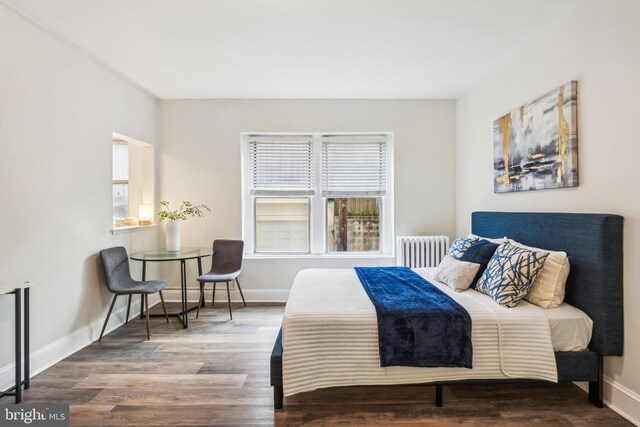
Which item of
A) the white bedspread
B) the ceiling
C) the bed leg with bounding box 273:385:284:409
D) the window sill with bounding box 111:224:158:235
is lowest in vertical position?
the bed leg with bounding box 273:385:284:409

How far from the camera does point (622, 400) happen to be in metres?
1.97

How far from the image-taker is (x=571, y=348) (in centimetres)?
204

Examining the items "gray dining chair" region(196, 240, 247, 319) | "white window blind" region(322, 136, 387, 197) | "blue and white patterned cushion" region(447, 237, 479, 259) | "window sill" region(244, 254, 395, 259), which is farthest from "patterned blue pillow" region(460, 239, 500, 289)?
"gray dining chair" region(196, 240, 247, 319)

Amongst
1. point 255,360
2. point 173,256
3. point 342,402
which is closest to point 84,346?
point 173,256

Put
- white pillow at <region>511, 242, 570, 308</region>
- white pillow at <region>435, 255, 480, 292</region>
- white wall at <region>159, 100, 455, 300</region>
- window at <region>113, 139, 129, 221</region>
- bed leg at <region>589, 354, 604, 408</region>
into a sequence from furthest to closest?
white wall at <region>159, 100, 455, 300</region>
window at <region>113, 139, 129, 221</region>
white pillow at <region>435, 255, 480, 292</region>
white pillow at <region>511, 242, 570, 308</region>
bed leg at <region>589, 354, 604, 408</region>

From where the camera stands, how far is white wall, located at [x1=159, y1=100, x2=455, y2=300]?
4.28 m

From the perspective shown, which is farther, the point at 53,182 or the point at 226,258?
the point at 226,258

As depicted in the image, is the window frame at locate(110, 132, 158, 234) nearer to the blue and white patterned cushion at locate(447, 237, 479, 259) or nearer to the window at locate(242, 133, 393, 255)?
the window at locate(242, 133, 393, 255)

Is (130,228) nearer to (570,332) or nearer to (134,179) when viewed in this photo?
(134,179)

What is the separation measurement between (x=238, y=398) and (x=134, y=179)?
3216mm

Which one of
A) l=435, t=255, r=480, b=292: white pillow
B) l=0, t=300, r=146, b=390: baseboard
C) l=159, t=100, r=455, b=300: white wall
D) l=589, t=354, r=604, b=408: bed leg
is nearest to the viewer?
l=589, t=354, r=604, b=408: bed leg

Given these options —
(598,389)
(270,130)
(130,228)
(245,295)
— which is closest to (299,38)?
(270,130)

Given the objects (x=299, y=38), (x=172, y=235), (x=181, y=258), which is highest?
(x=299, y=38)

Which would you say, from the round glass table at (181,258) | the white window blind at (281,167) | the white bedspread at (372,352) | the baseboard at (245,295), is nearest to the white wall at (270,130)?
the baseboard at (245,295)
